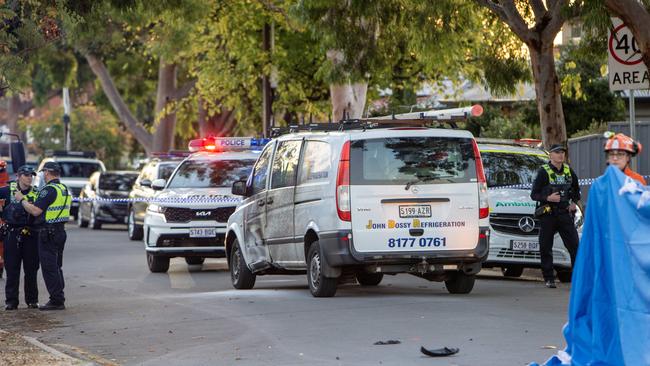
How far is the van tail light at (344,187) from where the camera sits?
14.8m

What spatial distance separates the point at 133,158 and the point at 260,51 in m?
46.2

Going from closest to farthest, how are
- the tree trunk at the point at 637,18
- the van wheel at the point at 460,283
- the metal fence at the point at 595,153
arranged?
the tree trunk at the point at 637,18 < the van wheel at the point at 460,283 < the metal fence at the point at 595,153

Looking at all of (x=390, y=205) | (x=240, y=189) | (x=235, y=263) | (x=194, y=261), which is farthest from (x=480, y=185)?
(x=194, y=261)

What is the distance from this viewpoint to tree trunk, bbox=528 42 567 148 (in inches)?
767

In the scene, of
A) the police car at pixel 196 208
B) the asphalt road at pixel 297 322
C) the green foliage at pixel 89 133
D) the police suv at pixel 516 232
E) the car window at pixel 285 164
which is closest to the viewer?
the asphalt road at pixel 297 322

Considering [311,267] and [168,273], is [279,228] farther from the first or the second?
[168,273]

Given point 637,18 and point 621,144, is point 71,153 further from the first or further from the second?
point 621,144

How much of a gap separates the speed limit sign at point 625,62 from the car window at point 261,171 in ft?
14.2

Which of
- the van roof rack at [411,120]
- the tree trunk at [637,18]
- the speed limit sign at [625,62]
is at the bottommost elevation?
the van roof rack at [411,120]

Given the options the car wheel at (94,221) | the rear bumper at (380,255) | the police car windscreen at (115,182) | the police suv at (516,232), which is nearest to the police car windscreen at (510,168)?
the police suv at (516,232)

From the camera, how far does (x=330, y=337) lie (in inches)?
476

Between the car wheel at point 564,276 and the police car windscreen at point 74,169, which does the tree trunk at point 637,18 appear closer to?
the car wheel at point 564,276

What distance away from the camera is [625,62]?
15688 millimetres

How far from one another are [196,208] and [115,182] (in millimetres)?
17992
